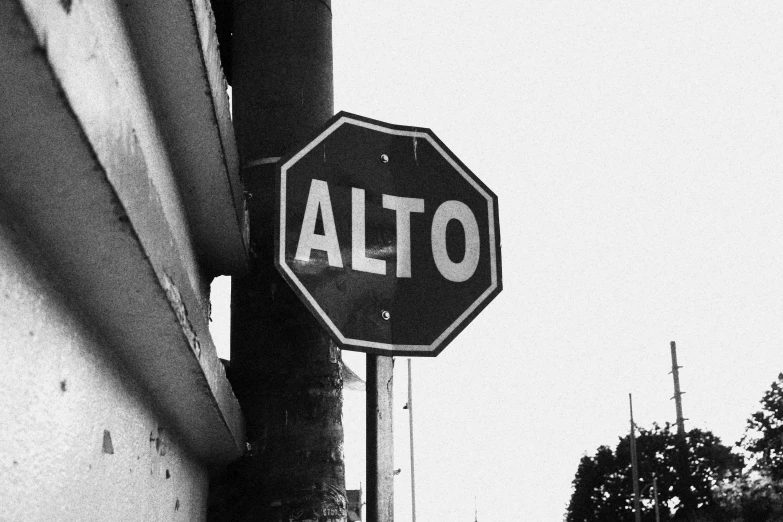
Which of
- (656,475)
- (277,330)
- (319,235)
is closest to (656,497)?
(656,475)

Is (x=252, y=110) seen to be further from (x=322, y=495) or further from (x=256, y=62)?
(x=322, y=495)

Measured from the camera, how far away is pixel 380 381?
2963 millimetres

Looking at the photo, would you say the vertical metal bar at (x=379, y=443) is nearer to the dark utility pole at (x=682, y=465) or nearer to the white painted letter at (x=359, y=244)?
the white painted letter at (x=359, y=244)

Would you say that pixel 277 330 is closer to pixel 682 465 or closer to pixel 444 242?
pixel 444 242

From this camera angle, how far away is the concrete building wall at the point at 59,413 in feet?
5.36

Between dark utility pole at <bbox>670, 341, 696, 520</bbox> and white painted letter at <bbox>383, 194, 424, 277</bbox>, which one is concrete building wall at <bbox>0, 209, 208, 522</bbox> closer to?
white painted letter at <bbox>383, 194, 424, 277</bbox>

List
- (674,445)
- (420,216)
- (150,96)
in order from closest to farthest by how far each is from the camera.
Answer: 1. (150,96)
2. (420,216)
3. (674,445)

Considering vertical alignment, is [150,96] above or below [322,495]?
above

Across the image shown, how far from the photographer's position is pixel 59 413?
6.08 feet

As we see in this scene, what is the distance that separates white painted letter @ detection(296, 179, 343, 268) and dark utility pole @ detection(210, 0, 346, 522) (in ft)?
1.69

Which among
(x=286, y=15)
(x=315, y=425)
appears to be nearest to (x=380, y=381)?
(x=315, y=425)

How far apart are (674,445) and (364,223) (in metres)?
50.7

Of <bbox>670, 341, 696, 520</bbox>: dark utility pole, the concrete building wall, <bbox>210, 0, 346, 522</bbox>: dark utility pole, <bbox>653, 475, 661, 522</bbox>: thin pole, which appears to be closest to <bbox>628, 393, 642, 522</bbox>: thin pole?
<bbox>653, 475, 661, 522</bbox>: thin pole

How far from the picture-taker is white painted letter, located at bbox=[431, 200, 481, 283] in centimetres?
315
